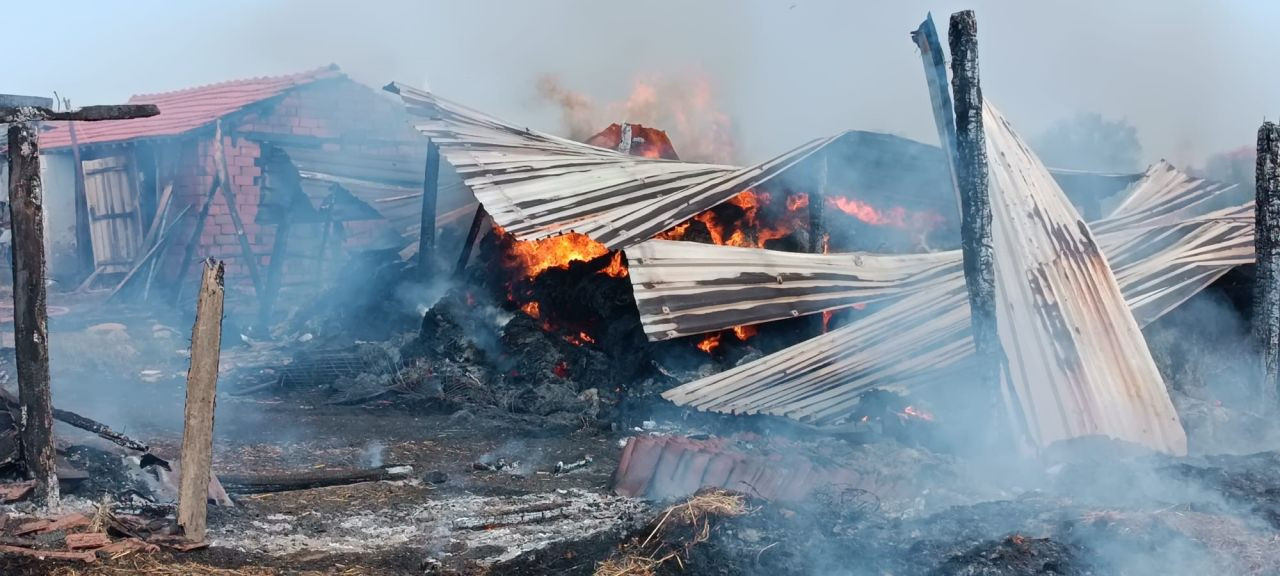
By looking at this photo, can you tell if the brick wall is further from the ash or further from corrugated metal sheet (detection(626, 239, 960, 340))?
the ash

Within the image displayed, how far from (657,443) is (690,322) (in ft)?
7.18

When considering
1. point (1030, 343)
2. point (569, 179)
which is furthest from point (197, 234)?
point (1030, 343)

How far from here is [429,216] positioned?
524 inches


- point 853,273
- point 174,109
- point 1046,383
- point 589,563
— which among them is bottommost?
point 589,563

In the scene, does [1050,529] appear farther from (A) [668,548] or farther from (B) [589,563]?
(B) [589,563]

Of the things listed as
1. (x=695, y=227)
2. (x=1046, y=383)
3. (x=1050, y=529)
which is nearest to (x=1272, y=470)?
(x=1046, y=383)

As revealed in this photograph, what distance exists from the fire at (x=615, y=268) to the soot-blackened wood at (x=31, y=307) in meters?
6.55

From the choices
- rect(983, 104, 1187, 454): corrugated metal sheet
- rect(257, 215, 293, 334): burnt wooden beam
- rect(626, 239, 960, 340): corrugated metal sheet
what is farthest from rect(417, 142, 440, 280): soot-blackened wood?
rect(983, 104, 1187, 454): corrugated metal sheet

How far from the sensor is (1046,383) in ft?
24.0

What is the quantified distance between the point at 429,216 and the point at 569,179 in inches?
114

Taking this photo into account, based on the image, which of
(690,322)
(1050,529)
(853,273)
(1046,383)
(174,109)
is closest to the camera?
(1050,529)

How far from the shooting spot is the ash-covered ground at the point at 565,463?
5.24 metres

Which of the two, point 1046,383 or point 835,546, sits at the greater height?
point 1046,383

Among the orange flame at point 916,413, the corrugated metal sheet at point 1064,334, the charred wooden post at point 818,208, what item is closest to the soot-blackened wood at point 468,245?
the charred wooden post at point 818,208
